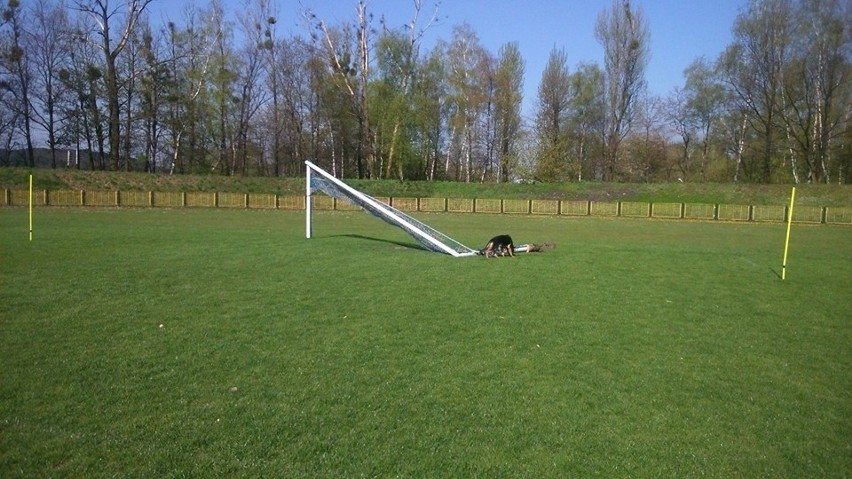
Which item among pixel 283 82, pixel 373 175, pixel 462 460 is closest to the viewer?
pixel 462 460

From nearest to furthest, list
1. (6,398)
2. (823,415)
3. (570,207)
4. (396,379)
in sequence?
1. (6,398)
2. (823,415)
3. (396,379)
4. (570,207)

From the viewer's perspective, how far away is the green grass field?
13.9 ft

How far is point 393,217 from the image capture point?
18000 mm

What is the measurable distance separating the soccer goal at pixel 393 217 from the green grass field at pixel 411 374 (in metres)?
4.50

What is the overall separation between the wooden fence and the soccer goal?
888 inches

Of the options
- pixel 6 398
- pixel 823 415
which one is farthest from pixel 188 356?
pixel 823 415

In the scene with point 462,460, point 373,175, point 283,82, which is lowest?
point 462,460

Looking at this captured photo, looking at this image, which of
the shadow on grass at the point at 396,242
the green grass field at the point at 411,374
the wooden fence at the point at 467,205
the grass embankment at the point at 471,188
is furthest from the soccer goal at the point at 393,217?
the grass embankment at the point at 471,188

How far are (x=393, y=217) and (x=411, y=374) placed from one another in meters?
12.2

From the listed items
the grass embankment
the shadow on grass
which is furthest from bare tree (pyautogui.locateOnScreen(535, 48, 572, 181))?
the shadow on grass

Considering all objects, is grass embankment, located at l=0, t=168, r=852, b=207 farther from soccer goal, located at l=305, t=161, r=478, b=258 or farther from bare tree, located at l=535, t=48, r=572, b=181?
soccer goal, located at l=305, t=161, r=478, b=258

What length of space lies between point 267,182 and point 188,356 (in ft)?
148

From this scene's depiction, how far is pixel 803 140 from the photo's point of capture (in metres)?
54.0

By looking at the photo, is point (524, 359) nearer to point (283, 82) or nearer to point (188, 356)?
point (188, 356)
